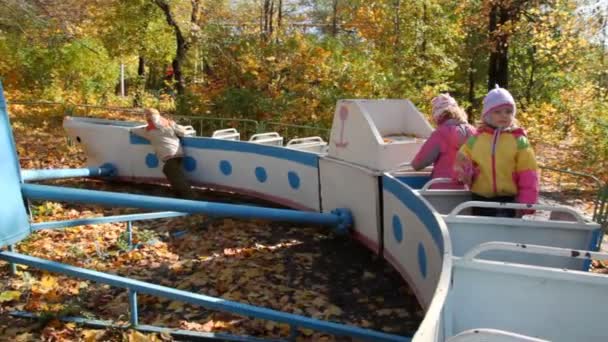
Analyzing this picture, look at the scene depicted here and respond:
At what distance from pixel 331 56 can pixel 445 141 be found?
828 cm

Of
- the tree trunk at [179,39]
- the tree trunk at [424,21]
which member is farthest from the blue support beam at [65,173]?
the tree trunk at [424,21]

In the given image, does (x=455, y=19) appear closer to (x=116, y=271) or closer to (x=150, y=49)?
(x=150, y=49)

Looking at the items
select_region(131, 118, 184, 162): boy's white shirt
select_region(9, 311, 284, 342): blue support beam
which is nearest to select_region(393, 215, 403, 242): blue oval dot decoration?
select_region(9, 311, 284, 342): blue support beam

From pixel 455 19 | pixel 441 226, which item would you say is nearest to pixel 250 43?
pixel 455 19

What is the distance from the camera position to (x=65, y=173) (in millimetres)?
6777

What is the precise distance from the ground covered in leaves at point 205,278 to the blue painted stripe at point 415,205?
2.78 feet

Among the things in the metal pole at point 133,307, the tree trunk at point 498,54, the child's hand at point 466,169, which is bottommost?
the metal pole at point 133,307

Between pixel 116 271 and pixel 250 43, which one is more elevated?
pixel 250 43

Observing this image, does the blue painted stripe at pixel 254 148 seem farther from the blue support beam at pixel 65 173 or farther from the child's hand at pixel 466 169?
the child's hand at pixel 466 169

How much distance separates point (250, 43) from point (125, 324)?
32.0 ft

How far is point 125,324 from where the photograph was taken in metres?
3.69

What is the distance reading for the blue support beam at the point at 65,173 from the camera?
628 cm

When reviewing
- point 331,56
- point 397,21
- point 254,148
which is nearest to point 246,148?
point 254,148

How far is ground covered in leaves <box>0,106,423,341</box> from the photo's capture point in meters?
3.82
